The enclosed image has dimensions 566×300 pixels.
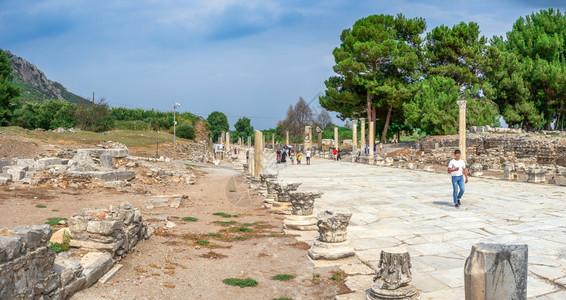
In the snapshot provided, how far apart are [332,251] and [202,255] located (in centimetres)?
197

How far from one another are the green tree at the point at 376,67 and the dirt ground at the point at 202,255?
27376mm

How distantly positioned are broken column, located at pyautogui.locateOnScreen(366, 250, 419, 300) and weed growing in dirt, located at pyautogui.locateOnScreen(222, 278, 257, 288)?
149 cm

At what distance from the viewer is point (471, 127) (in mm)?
31266

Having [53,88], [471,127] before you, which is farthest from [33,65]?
[471,127]

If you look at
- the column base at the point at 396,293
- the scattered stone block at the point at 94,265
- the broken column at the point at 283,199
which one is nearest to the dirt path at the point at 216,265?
the scattered stone block at the point at 94,265

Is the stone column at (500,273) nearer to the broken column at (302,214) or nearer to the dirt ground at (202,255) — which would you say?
the dirt ground at (202,255)

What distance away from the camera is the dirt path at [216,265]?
474cm

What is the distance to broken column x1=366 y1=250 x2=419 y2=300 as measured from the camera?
4.11 metres

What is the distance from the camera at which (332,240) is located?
19.5 ft

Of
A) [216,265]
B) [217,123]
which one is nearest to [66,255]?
[216,265]

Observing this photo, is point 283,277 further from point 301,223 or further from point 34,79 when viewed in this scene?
point 34,79

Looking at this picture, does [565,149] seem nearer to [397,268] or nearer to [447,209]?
[447,209]

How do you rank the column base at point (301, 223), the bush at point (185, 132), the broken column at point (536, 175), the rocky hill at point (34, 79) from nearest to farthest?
the column base at point (301, 223)
the broken column at point (536, 175)
the bush at point (185, 132)
the rocky hill at point (34, 79)

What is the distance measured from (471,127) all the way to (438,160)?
597 centimetres
